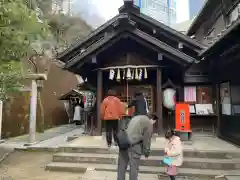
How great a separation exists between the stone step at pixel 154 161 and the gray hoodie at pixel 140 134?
8.36ft

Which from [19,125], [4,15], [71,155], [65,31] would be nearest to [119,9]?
[71,155]

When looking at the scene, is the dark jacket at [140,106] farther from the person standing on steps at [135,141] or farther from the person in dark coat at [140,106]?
the person standing on steps at [135,141]

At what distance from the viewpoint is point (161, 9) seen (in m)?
35.2

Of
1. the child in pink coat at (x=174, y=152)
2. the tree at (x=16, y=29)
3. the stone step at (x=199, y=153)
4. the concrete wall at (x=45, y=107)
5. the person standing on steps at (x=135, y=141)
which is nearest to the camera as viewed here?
the tree at (x=16, y=29)

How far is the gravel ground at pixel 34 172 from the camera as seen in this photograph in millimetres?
6387

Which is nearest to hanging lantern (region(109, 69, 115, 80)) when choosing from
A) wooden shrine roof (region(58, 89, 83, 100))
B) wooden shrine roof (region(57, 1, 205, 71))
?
wooden shrine roof (region(57, 1, 205, 71))

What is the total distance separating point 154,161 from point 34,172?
146 inches

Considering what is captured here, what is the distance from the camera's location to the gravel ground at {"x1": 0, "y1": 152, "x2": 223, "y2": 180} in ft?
21.0

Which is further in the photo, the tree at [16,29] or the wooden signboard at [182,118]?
the wooden signboard at [182,118]

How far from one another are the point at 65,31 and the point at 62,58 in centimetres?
1153

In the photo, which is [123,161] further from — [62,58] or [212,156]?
[62,58]

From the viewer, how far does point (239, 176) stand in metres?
6.09

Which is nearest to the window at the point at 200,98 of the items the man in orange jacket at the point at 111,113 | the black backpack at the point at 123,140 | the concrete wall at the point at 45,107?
the man in orange jacket at the point at 111,113

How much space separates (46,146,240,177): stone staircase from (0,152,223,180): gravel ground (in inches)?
11.6
